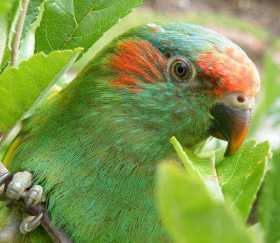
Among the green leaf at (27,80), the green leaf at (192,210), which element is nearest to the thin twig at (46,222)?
the green leaf at (27,80)

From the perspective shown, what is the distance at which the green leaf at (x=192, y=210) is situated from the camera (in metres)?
0.56

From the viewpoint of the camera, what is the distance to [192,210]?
57 cm

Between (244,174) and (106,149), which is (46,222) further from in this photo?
(244,174)

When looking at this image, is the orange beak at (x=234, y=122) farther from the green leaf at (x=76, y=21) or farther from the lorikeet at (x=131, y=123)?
the green leaf at (x=76, y=21)

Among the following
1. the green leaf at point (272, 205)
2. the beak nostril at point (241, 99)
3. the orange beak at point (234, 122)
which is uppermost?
the green leaf at point (272, 205)

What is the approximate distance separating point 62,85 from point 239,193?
2.80ft

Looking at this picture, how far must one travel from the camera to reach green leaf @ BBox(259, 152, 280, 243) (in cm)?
74

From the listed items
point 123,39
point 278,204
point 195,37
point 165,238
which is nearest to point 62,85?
point 123,39

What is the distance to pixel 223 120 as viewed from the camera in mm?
1473

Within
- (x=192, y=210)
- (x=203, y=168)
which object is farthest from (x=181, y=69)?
(x=192, y=210)

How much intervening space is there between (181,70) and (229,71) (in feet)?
0.44

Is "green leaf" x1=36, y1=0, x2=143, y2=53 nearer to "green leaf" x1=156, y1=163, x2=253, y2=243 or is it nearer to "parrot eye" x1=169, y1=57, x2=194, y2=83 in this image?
"parrot eye" x1=169, y1=57, x2=194, y2=83

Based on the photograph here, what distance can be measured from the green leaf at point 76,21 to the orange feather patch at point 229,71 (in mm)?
263

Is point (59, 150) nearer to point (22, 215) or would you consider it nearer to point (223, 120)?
point (22, 215)
